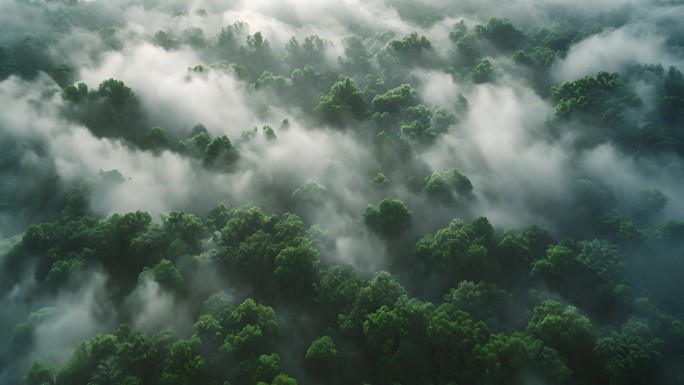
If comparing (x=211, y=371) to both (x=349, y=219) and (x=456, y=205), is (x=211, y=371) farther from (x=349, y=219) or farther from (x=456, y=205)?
(x=456, y=205)

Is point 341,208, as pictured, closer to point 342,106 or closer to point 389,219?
point 389,219

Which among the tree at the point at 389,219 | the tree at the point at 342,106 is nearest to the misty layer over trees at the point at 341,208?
the tree at the point at 389,219

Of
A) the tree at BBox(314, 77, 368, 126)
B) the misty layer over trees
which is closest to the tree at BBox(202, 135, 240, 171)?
the misty layer over trees

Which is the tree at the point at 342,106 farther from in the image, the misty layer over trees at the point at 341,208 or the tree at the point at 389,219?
the tree at the point at 389,219

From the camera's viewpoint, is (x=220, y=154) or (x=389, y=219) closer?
(x=389, y=219)

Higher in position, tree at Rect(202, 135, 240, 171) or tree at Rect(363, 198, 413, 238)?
tree at Rect(202, 135, 240, 171)

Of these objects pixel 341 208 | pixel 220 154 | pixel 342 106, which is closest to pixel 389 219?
pixel 341 208

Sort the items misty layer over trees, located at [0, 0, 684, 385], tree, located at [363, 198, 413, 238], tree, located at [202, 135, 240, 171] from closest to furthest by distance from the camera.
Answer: misty layer over trees, located at [0, 0, 684, 385] < tree, located at [363, 198, 413, 238] < tree, located at [202, 135, 240, 171]

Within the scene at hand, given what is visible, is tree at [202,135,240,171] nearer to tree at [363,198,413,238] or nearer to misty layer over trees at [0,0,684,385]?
misty layer over trees at [0,0,684,385]
